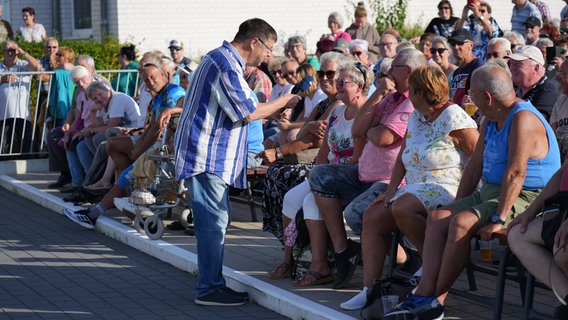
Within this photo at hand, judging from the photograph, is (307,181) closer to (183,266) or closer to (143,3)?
(183,266)

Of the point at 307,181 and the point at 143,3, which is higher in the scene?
the point at 143,3

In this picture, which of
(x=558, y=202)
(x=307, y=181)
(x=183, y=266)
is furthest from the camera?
(x=183, y=266)

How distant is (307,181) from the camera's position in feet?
25.4

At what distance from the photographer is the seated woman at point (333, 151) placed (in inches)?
288

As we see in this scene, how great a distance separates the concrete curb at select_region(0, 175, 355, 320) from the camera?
Result: 6.60m

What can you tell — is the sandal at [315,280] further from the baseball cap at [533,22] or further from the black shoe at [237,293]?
the baseball cap at [533,22]

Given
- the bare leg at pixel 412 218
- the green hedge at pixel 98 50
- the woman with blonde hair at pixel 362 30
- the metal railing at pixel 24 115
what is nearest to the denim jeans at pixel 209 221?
the bare leg at pixel 412 218

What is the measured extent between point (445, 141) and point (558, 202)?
127cm

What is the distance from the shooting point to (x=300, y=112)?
10227mm

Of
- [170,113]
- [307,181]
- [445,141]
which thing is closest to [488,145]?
[445,141]

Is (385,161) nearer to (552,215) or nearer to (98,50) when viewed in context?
(552,215)

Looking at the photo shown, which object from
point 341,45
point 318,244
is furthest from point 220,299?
point 341,45

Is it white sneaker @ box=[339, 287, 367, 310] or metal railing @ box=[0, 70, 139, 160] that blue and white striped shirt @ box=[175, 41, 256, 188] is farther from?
metal railing @ box=[0, 70, 139, 160]

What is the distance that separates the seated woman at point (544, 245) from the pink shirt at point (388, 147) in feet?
5.20
